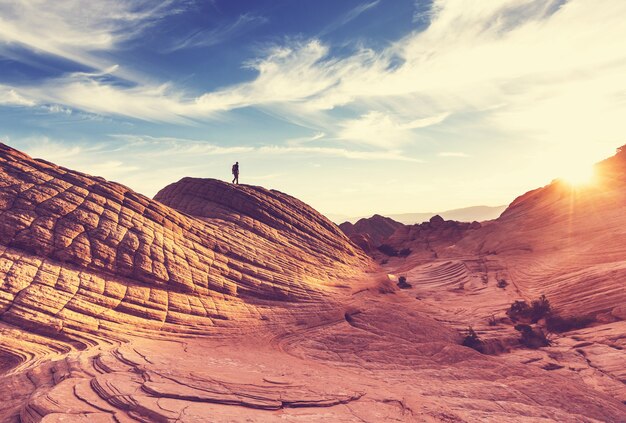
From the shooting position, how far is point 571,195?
52.5 metres

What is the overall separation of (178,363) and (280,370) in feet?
13.2

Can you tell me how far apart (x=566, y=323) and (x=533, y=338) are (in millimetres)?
3747

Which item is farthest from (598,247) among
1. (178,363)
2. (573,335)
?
(178,363)

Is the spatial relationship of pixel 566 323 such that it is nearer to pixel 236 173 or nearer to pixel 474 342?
pixel 474 342

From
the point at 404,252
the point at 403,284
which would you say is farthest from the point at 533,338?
the point at 404,252

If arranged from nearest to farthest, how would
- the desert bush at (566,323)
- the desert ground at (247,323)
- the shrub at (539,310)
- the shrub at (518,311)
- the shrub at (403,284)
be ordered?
the desert ground at (247,323)
the desert bush at (566,323)
the shrub at (539,310)
the shrub at (518,311)
the shrub at (403,284)

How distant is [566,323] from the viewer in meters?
25.9

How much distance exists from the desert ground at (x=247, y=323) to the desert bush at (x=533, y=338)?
0.22 meters

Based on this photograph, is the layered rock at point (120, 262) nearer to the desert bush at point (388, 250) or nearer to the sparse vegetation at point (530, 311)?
the sparse vegetation at point (530, 311)

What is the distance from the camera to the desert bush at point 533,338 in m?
23.5

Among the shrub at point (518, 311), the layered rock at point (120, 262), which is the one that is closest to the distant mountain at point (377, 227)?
the shrub at point (518, 311)

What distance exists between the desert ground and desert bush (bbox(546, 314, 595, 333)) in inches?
10.2

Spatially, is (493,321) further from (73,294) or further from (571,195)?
(571,195)

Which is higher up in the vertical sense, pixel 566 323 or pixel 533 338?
pixel 566 323
